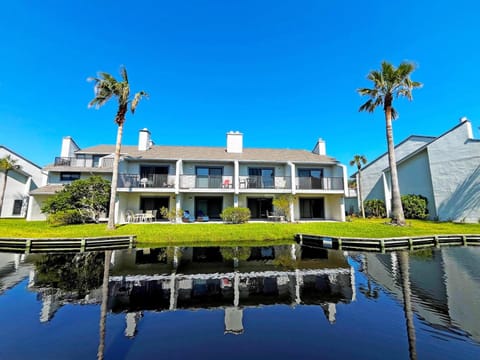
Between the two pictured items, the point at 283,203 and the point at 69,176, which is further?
the point at 69,176

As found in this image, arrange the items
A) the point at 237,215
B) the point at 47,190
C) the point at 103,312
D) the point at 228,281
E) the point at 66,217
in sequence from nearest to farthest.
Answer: the point at 103,312 < the point at 228,281 < the point at 66,217 < the point at 237,215 < the point at 47,190

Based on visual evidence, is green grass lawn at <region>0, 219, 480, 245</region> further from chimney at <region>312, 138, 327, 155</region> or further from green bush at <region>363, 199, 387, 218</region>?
chimney at <region>312, 138, 327, 155</region>

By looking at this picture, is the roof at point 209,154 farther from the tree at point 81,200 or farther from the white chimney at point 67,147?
the tree at point 81,200

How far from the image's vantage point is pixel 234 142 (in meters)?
23.5

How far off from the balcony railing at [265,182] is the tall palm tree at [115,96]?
388 inches

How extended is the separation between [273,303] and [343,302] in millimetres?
1767

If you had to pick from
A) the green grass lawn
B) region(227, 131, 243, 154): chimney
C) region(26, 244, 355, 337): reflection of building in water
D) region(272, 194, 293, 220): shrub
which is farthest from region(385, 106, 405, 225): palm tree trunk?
region(227, 131, 243, 154): chimney

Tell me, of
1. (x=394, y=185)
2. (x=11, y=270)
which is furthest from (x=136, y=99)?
(x=394, y=185)

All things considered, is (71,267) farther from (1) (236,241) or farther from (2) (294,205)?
(2) (294,205)

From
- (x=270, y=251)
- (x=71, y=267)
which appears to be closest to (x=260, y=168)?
(x=270, y=251)

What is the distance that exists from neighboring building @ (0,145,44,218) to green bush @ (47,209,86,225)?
10833 mm

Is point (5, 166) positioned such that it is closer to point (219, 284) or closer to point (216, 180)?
point (216, 180)

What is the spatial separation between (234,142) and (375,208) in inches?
653

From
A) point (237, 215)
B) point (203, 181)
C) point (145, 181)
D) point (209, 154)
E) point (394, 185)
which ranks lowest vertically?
point (237, 215)
